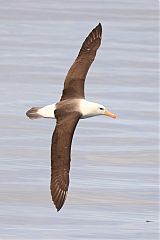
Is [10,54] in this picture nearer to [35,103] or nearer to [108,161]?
[35,103]

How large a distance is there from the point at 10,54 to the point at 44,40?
140cm

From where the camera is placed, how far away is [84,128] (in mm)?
17125

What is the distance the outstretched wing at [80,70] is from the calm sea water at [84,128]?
0.90m

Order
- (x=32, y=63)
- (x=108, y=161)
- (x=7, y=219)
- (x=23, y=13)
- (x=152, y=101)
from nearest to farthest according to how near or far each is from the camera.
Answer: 1. (x=7, y=219)
2. (x=108, y=161)
3. (x=152, y=101)
4. (x=32, y=63)
5. (x=23, y=13)

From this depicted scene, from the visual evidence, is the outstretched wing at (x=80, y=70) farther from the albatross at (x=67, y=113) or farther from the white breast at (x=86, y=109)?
the white breast at (x=86, y=109)

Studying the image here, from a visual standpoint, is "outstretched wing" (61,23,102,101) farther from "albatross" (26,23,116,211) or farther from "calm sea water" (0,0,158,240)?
"calm sea water" (0,0,158,240)

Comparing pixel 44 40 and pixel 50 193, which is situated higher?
pixel 44 40

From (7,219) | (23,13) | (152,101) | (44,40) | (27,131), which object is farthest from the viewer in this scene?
(23,13)

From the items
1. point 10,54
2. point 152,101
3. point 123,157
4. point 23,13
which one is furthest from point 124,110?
point 23,13

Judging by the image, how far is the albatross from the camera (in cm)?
1338

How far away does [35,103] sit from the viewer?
58.3 ft

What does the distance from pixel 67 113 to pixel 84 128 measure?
2.98 meters

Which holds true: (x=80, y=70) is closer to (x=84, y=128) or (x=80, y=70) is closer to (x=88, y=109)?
(x=88, y=109)

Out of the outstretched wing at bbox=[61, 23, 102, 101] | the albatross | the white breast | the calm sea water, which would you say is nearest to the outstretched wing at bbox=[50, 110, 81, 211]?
the albatross
